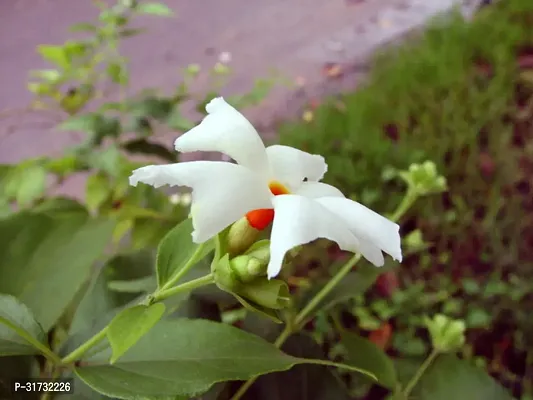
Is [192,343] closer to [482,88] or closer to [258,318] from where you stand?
[258,318]

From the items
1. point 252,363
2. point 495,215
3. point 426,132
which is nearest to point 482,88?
point 426,132

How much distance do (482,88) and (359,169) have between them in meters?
0.35

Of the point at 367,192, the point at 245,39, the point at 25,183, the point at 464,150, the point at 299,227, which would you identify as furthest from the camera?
the point at 245,39

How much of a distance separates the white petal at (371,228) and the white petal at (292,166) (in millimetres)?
31

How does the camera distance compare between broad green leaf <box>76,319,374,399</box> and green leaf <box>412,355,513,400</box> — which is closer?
broad green leaf <box>76,319,374,399</box>

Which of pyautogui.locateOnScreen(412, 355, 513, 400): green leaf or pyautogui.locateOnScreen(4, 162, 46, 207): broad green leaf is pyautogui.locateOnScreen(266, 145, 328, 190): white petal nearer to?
pyautogui.locateOnScreen(412, 355, 513, 400): green leaf

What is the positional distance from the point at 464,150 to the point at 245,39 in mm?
570


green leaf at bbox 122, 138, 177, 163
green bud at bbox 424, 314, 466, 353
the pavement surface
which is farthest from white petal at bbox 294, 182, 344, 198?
the pavement surface

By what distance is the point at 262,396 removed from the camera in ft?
1.24

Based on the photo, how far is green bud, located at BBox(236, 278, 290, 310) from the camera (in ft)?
0.79

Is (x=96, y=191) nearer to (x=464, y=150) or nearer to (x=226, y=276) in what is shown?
(x=226, y=276)

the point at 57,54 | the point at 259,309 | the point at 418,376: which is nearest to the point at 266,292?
the point at 259,309

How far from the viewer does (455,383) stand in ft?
1.28

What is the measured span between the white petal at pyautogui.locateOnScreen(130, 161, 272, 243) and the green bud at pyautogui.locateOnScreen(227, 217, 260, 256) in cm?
2
